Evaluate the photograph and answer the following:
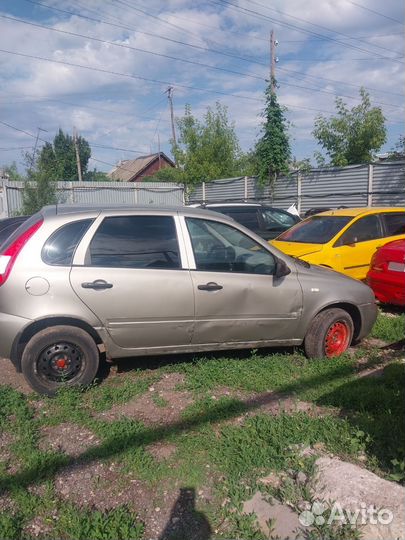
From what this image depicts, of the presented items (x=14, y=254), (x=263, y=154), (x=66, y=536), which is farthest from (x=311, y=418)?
(x=263, y=154)

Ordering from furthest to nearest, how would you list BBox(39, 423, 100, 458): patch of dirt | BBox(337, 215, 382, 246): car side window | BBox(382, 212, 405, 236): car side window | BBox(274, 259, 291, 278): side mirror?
BBox(382, 212, 405, 236): car side window, BBox(337, 215, 382, 246): car side window, BBox(274, 259, 291, 278): side mirror, BBox(39, 423, 100, 458): patch of dirt

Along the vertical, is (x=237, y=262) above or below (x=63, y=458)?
above

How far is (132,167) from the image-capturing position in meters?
55.1

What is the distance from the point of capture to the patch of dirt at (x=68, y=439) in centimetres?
356

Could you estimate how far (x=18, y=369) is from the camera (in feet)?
14.3

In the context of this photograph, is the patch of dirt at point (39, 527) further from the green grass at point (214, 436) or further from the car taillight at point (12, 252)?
the car taillight at point (12, 252)

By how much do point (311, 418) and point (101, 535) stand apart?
1845mm

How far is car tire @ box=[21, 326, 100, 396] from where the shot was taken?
422 cm

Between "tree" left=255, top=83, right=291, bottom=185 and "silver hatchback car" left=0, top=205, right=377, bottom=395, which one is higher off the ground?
"tree" left=255, top=83, right=291, bottom=185

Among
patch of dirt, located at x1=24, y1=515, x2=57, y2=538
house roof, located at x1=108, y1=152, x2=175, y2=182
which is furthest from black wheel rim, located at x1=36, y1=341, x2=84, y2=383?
house roof, located at x1=108, y1=152, x2=175, y2=182

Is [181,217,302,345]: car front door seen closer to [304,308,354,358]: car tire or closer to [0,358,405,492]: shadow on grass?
[304,308,354,358]: car tire

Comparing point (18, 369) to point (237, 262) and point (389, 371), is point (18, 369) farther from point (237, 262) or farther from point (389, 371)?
point (389, 371)

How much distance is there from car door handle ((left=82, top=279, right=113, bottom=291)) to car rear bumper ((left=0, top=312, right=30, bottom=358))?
57 cm

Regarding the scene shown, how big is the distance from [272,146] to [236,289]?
18165 millimetres
